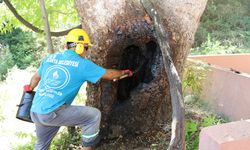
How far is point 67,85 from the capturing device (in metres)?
4.75

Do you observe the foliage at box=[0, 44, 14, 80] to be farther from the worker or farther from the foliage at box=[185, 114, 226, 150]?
the worker

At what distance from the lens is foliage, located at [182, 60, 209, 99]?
22.5 feet

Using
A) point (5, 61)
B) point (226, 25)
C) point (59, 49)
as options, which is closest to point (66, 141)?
point (59, 49)

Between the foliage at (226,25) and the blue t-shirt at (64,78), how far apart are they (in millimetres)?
12244

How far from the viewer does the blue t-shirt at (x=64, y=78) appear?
472 cm

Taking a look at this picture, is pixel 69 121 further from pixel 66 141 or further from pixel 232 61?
pixel 232 61

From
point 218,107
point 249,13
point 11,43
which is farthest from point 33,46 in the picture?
point 218,107

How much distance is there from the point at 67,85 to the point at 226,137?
2.13 meters

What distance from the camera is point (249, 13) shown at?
69.3 ft

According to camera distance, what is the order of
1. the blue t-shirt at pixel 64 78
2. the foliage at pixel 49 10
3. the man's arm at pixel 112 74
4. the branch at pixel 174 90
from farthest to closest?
1. the foliage at pixel 49 10
2. the man's arm at pixel 112 74
3. the blue t-shirt at pixel 64 78
4. the branch at pixel 174 90

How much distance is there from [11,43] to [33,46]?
1.15 meters

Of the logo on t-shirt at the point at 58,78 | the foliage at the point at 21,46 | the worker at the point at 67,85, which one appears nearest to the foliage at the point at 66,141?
the worker at the point at 67,85

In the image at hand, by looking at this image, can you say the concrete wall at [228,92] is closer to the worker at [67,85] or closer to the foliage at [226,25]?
the worker at [67,85]

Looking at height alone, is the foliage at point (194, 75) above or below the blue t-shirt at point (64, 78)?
below
